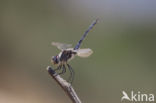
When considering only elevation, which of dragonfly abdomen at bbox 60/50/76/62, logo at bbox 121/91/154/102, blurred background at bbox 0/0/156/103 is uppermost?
blurred background at bbox 0/0/156/103

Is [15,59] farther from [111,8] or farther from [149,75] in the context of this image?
[149,75]

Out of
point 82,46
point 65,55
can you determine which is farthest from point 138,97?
point 65,55

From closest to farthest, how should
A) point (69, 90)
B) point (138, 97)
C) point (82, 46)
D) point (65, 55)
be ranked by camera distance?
point (69, 90) → point (65, 55) → point (138, 97) → point (82, 46)

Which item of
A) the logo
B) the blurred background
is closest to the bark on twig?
the logo

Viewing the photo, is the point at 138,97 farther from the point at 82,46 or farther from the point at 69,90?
the point at 69,90

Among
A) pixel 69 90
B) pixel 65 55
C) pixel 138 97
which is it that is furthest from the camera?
pixel 138 97

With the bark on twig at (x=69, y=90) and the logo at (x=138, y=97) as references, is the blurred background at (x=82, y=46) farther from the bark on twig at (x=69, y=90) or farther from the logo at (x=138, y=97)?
the bark on twig at (x=69, y=90)

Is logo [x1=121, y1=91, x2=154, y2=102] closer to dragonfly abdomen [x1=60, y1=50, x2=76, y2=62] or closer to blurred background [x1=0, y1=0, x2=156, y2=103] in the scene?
blurred background [x1=0, y1=0, x2=156, y2=103]

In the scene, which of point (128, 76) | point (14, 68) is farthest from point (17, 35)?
point (128, 76)
